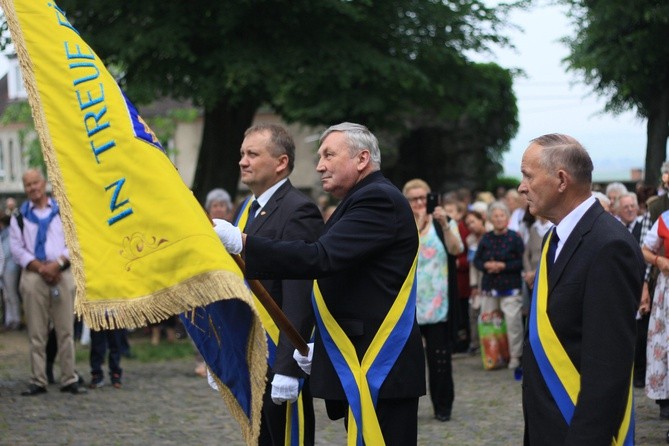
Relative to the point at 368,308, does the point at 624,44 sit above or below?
above

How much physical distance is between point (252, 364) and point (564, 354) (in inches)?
56.0

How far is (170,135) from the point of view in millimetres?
47062

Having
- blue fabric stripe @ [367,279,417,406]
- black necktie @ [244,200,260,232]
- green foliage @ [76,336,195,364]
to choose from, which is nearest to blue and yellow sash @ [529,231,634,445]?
blue fabric stripe @ [367,279,417,406]

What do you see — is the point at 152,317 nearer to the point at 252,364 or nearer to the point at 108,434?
the point at 252,364

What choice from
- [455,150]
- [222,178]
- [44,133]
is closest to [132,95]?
[222,178]

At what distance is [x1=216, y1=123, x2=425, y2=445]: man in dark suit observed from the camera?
173 inches

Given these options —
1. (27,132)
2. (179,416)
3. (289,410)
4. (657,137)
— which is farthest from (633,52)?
(27,132)

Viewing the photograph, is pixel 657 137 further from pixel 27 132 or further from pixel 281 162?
pixel 27 132

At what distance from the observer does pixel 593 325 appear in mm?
3551

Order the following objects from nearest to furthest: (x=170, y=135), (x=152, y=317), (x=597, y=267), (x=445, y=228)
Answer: (x=597, y=267) < (x=152, y=317) < (x=445, y=228) < (x=170, y=135)

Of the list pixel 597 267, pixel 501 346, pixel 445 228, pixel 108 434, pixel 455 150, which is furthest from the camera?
pixel 455 150

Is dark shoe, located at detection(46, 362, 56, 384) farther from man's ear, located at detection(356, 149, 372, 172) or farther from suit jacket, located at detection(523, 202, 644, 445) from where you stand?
suit jacket, located at detection(523, 202, 644, 445)

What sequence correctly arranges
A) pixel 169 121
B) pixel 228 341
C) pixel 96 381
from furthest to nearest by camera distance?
pixel 169 121
pixel 96 381
pixel 228 341

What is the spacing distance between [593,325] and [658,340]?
568cm
